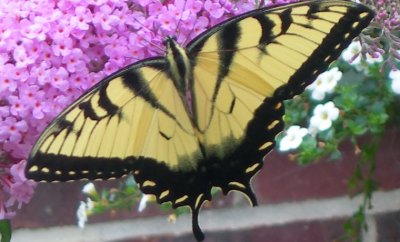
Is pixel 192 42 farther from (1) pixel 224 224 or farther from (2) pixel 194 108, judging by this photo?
(1) pixel 224 224

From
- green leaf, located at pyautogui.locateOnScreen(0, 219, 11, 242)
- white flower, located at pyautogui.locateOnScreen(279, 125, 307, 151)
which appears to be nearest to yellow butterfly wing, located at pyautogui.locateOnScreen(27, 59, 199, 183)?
green leaf, located at pyautogui.locateOnScreen(0, 219, 11, 242)

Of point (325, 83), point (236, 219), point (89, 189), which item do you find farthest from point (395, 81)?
point (89, 189)

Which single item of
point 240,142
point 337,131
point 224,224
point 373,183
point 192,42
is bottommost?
point 224,224

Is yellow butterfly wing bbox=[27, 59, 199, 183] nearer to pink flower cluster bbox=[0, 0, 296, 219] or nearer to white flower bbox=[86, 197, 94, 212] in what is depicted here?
pink flower cluster bbox=[0, 0, 296, 219]

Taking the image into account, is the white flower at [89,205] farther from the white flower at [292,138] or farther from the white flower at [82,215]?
the white flower at [292,138]

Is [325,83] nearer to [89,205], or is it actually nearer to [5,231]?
[89,205]

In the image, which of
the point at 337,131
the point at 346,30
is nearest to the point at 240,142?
the point at 346,30
